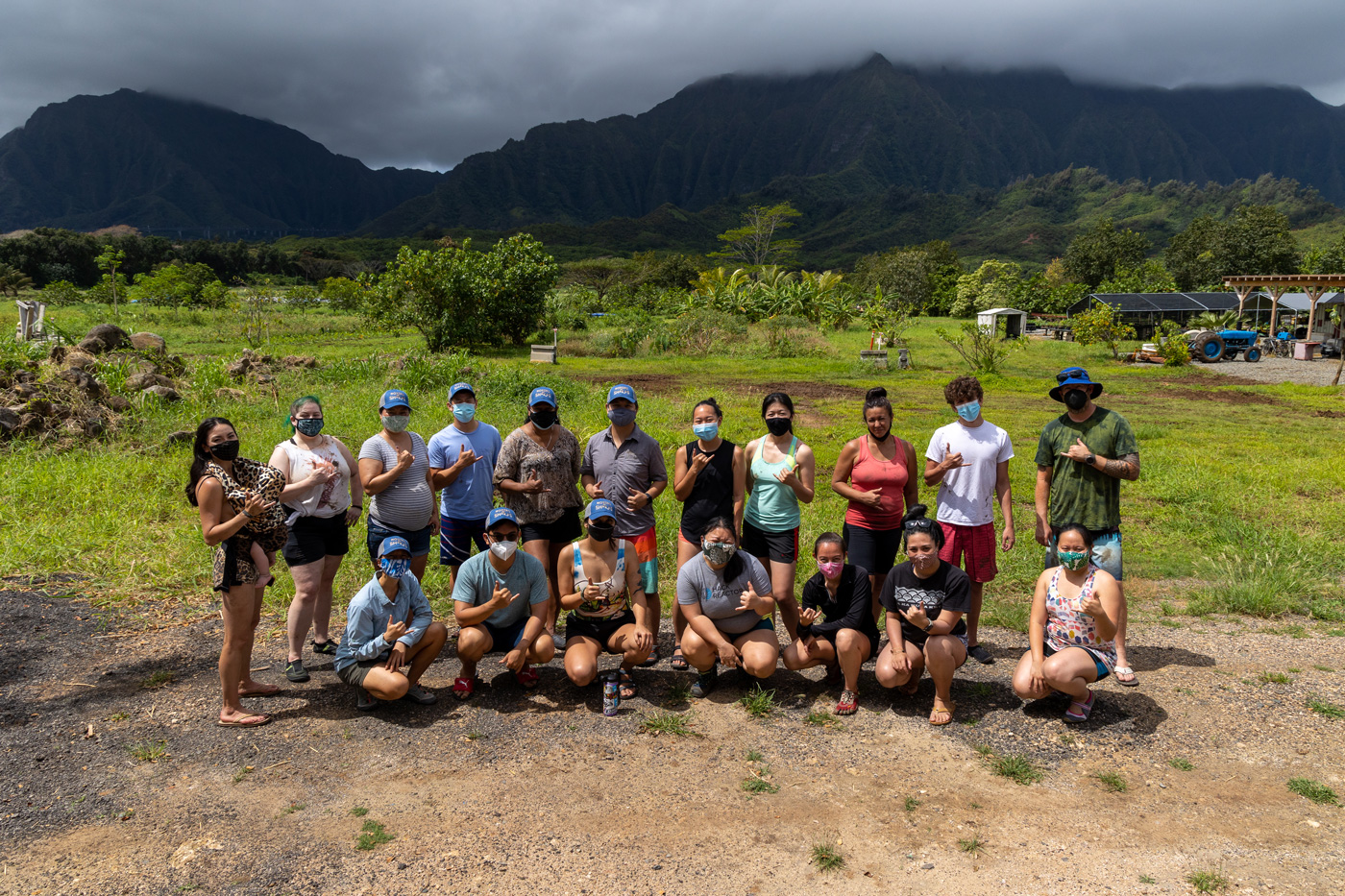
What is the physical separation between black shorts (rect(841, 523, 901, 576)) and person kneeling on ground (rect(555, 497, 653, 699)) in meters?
1.39

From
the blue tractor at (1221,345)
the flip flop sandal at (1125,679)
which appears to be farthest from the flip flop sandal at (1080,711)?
the blue tractor at (1221,345)

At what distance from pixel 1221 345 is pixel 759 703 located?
107ft

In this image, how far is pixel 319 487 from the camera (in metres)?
4.91

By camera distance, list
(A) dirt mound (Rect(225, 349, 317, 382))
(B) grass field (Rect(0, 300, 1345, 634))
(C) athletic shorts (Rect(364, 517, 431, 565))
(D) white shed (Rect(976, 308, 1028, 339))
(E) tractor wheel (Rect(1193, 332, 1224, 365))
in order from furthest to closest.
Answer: (D) white shed (Rect(976, 308, 1028, 339)) → (E) tractor wheel (Rect(1193, 332, 1224, 365)) → (A) dirt mound (Rect(225, 349, 317, 382)) → (B) grass field (Rect(0, 300, 1345, 634)) → (C) athletic shorts (Rect(364, 517, 431, 565))

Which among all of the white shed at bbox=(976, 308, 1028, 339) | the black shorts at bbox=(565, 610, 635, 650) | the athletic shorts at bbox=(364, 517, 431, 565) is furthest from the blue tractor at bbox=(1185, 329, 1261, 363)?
the athletic shorts at bbox=(364, 517, 431, 565)

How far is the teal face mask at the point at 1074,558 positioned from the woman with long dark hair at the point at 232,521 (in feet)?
14.5

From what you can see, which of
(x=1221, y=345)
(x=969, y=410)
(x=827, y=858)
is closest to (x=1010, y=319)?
(x=1221, y=345)

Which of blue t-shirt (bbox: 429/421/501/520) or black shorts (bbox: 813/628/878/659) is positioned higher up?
blue t-shirt (bbox: 429/421/501/520)

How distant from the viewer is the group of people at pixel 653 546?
14.4ft

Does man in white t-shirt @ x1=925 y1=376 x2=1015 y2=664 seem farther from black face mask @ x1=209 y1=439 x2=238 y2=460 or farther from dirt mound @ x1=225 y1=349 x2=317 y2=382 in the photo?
dirt mound @ x1=225 y1=349 x2=317 y2=382

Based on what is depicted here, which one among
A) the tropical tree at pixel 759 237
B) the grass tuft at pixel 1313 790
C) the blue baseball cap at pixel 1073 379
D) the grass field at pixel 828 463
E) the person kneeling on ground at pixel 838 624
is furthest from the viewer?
the tropical tree at pixel 759 237

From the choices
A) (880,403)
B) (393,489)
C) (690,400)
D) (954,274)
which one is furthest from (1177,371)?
(954,274)

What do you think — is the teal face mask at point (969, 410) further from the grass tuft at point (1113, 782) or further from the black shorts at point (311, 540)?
the black shorts at point (311, 540)

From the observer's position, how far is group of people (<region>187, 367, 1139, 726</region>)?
173 inches
